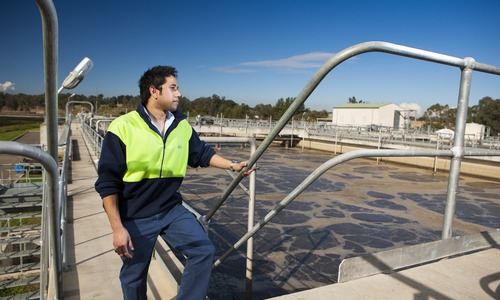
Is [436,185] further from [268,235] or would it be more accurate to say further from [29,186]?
[29,186]

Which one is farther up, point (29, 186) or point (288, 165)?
point (29, 186)

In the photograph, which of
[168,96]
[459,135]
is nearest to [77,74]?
[168,96]

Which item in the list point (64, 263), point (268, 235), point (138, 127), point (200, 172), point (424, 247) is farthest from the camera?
point (200, 172)

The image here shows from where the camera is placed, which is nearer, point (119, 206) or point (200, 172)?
point (119, 206)

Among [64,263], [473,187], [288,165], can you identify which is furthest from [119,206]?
[288,165]

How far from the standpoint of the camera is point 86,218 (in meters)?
5.25

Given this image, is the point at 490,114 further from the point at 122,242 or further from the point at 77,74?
the point at 122,242

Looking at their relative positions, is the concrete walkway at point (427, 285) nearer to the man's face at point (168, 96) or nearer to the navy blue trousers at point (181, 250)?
the navy blue trousers at point (181, 250)

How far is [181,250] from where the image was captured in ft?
6.77

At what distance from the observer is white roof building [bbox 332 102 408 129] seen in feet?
175

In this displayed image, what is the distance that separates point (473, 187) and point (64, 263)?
2065cm

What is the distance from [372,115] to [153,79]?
55368 mm

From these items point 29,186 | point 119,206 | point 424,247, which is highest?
point 119,206

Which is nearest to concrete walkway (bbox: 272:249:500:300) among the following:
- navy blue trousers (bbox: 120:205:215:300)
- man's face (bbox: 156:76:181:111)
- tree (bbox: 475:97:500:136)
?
navy blue trousers (bbox: 120:205:215:300)
